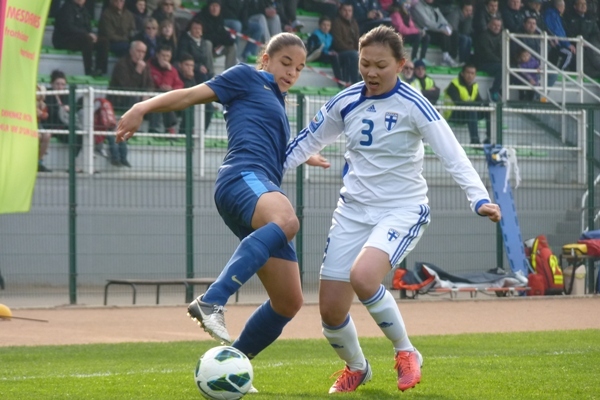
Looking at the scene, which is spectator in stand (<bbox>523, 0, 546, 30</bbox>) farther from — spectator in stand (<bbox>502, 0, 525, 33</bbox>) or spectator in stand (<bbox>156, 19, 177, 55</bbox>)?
spectator in stand (<bbox>156, 19, 177, 55</bbox>)

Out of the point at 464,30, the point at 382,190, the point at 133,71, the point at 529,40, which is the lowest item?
the point at 382,190

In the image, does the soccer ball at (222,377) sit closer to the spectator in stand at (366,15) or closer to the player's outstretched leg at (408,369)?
the player's outstretched leg at (408,369)

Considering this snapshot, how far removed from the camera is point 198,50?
711 inches

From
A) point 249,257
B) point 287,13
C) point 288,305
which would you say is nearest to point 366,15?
point 287,13

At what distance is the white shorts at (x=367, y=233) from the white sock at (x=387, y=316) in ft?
0.62

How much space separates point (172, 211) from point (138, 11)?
4.91 metres

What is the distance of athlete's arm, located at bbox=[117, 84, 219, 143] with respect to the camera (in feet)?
18.2

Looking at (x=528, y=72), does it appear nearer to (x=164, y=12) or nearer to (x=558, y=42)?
(x=558, y=42)

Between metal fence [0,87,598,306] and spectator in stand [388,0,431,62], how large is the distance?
16.3 feet

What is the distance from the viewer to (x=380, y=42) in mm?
6012

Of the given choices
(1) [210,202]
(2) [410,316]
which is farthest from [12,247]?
(2) [410,316]

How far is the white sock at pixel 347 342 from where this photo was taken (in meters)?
6.14

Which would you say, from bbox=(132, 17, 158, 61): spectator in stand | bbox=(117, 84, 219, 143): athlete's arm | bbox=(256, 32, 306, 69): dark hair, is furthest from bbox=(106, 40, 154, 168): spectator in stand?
bbox=(117, 84, 219, 143): athlete's arm

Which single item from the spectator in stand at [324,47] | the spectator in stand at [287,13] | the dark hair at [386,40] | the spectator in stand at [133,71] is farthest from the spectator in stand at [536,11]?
the dark hair at [386,40]
